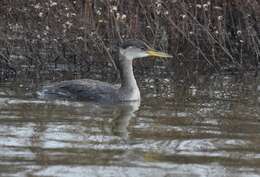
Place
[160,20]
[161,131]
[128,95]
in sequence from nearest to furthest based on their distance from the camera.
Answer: [161,131], [128,95], [160,20]

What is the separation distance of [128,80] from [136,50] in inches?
23.2

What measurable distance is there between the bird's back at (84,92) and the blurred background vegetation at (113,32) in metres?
1.84

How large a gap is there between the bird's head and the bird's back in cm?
94

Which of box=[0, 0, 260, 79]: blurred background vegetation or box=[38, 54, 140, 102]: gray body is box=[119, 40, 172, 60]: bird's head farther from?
box=[0, 0, 260, 79]: blurred background vegetation

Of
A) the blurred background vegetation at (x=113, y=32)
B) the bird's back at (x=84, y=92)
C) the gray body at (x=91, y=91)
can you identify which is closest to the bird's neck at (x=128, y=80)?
the gray body at (x=91, y=91)

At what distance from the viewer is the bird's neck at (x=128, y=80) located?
526 inches

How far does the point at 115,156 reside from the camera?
886 cm

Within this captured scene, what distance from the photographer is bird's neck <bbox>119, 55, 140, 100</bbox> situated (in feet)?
43.8

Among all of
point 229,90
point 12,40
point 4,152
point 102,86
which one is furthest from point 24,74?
point 4,152

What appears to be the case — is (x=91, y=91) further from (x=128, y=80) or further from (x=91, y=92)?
(x=128, y=80)

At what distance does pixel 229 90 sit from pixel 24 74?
12.0 feet

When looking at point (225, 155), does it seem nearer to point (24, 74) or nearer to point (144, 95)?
point (144, 95)

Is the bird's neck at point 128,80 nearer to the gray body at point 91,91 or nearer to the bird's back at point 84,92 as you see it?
the gray body at point 91,91

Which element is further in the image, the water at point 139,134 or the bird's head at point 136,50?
the bird's head at point 136,50
